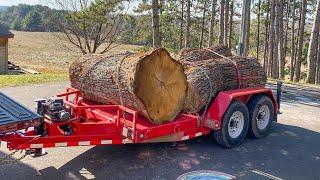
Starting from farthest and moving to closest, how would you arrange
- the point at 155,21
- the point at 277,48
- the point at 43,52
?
the point at 43,52 < the point at 277,48 < the point at 155,21

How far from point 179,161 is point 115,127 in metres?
1.34

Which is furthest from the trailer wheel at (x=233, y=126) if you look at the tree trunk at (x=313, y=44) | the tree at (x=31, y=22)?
the tree at (x=31, y=22)

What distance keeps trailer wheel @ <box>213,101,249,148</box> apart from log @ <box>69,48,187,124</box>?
967 millimetres

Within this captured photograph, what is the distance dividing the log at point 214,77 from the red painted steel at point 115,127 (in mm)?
179

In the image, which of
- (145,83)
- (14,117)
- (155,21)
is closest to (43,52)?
(155,21)

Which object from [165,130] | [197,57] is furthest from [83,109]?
[197,57]

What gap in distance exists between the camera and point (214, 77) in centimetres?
726

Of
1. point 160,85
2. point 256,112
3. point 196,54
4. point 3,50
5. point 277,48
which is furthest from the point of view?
point 3,50

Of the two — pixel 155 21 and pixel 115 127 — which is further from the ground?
pixel 155 21

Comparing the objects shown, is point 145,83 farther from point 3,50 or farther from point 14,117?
point 3,50

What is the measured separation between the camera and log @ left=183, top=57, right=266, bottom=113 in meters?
6.87

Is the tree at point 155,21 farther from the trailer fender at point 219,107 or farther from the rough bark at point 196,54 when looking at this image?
the trailer fender at point 219,107

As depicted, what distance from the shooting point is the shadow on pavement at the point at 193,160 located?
6062 millimetres

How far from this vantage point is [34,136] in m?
5.21
